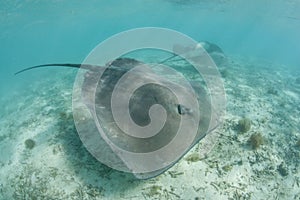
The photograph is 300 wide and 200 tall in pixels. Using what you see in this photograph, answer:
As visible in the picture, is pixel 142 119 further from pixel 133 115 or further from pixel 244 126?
pixel 244 126

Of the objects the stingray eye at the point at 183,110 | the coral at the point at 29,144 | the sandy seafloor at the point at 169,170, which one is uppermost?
the stingray eye at the point at 183,110

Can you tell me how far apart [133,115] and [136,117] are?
8 cm

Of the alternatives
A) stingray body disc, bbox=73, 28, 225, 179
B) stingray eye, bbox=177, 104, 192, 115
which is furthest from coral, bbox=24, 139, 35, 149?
stingray eye, bbox=177, 104, 192, 115

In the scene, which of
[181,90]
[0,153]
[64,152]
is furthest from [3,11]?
[181,90]

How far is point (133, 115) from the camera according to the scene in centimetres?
471

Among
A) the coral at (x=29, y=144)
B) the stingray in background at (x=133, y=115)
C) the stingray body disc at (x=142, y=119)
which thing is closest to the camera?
the stingray body disc at (x=142, y=119)

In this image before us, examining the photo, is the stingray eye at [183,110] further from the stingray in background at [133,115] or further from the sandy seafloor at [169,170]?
the sandy seafloor at [169,170]

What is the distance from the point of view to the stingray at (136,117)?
13.6 feet

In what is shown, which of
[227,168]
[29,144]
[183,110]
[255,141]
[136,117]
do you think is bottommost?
[29,144]

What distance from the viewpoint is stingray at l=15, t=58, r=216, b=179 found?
414cm

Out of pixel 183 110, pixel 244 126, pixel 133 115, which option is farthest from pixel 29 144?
pixel 244 126

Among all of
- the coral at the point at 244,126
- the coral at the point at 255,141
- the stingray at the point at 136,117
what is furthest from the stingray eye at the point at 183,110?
the coral at the point at 244,126

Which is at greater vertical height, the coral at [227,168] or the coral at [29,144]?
the coral at [227,168]

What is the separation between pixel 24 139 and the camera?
7.78m
